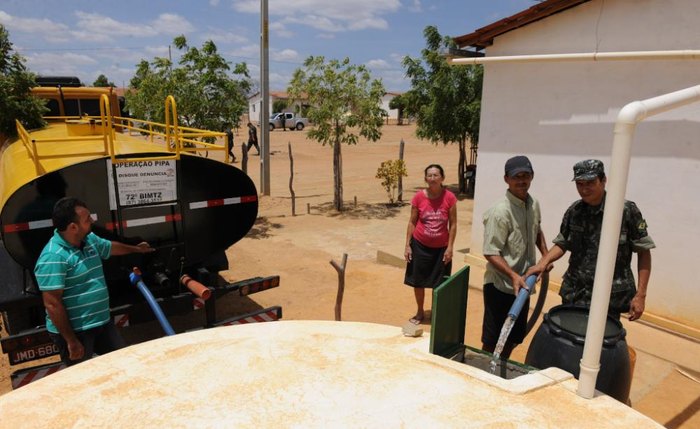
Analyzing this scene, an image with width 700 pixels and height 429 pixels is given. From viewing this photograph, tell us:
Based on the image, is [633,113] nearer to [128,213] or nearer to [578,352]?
[578,352]

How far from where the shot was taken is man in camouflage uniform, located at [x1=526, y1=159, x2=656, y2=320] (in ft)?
9.45

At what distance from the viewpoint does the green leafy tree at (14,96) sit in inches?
235

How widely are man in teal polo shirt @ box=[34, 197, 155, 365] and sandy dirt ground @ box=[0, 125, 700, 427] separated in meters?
1.59

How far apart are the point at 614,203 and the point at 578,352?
100 cm

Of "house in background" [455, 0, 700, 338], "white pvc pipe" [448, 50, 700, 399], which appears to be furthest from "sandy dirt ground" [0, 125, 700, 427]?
"white pvc pipe" [448, 50, 700, 399]

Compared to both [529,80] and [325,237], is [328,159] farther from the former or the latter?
[529,80]

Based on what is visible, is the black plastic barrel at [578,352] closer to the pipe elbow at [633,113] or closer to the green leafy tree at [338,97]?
the pipe elbow at [633,113]

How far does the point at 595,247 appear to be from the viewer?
2.98 meters

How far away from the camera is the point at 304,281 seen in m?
7.00

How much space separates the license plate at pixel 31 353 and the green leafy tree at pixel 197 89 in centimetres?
548

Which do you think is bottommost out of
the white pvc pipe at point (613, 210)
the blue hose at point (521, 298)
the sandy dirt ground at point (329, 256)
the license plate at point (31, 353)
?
the sandy dirt ground at point (329, 256)

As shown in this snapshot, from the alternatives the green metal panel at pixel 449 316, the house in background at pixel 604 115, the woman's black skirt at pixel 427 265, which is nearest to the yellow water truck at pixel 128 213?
the woman's black skirt at pixel 427 265

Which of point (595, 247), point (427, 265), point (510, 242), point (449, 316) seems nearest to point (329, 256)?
point (427, 265)

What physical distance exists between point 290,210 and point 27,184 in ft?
28.4
